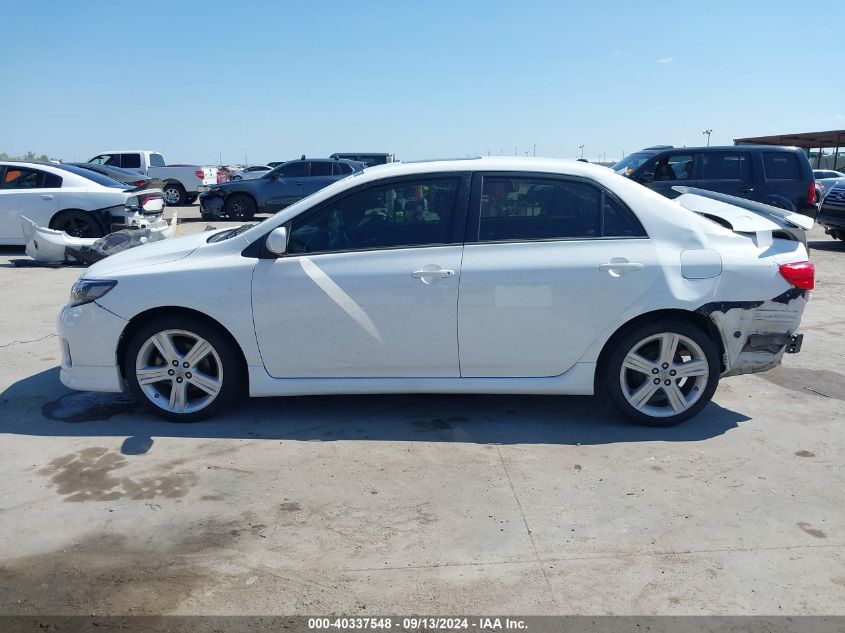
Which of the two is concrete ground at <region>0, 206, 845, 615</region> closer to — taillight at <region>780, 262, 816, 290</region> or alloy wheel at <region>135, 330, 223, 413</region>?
alloy wheel at <region>135, 330, 223, 413</region>

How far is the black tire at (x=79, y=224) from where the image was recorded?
1239 cm

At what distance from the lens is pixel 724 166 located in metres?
12.8

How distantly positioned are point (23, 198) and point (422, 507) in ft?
36.7

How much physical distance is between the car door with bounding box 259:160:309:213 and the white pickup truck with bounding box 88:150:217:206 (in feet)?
21.7

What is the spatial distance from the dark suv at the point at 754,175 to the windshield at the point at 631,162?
2.28ft

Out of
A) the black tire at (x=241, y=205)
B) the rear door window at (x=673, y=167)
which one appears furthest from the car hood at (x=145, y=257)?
the black tire at (x=241, y=205)

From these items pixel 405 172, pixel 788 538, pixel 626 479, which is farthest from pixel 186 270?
pixel 788 538

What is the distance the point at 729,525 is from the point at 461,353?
184 cm

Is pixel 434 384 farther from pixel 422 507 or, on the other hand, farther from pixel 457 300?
pixel 422 507

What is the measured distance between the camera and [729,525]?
3717 mm

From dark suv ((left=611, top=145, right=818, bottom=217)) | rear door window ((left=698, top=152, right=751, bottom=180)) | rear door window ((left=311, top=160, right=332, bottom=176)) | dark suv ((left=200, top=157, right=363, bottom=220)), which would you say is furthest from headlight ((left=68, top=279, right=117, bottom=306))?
rear door window ((left=311, top=160, right=332, bottom=176))

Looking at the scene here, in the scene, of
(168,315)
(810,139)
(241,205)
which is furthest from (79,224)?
(810,139)

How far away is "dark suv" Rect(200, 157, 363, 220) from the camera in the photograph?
1945 cm

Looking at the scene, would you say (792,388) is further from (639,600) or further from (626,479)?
(639,600)
